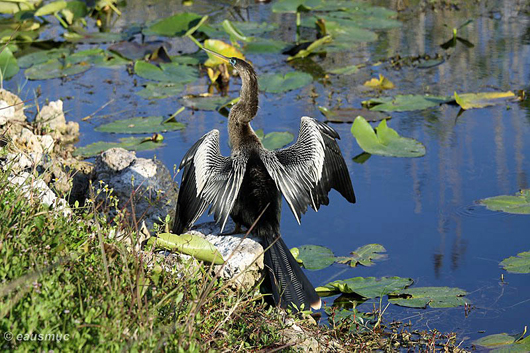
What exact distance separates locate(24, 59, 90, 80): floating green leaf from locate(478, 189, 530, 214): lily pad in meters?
4.38

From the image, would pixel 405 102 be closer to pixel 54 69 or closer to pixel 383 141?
pixel 383 141

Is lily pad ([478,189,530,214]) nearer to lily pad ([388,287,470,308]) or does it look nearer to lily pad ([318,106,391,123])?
lily pad ([388,287,470,308])

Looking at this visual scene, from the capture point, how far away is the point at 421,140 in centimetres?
583

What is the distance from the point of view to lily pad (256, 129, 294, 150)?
5570 millimetres

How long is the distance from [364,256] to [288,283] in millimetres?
787

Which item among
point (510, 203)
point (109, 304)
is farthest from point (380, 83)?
point (109, 304)

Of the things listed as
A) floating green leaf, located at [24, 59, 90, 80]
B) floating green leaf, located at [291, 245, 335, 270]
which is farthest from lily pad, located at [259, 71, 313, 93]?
floating green leaf, located at [291, 245, 335, 270]

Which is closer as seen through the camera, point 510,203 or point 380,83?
point 510,203

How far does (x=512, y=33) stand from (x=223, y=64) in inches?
139

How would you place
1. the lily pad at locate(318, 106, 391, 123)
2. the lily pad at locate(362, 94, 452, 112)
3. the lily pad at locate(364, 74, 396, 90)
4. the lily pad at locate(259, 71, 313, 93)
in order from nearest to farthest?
the lily pad at locate(318, 106, 391, 123), the lily pad at locate(362, 94, 452, 112), the lily pad at locate(259, 71, 313, 93), the lily pad at locate(364, 74, 396, 90)

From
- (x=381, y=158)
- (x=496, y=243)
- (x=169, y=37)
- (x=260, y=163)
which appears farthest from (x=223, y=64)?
(x=496, y=243)

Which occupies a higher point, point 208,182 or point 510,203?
point 208,182

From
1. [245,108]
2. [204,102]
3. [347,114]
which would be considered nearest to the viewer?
[245,108]

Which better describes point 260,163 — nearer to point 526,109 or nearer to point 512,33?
point 526,109
